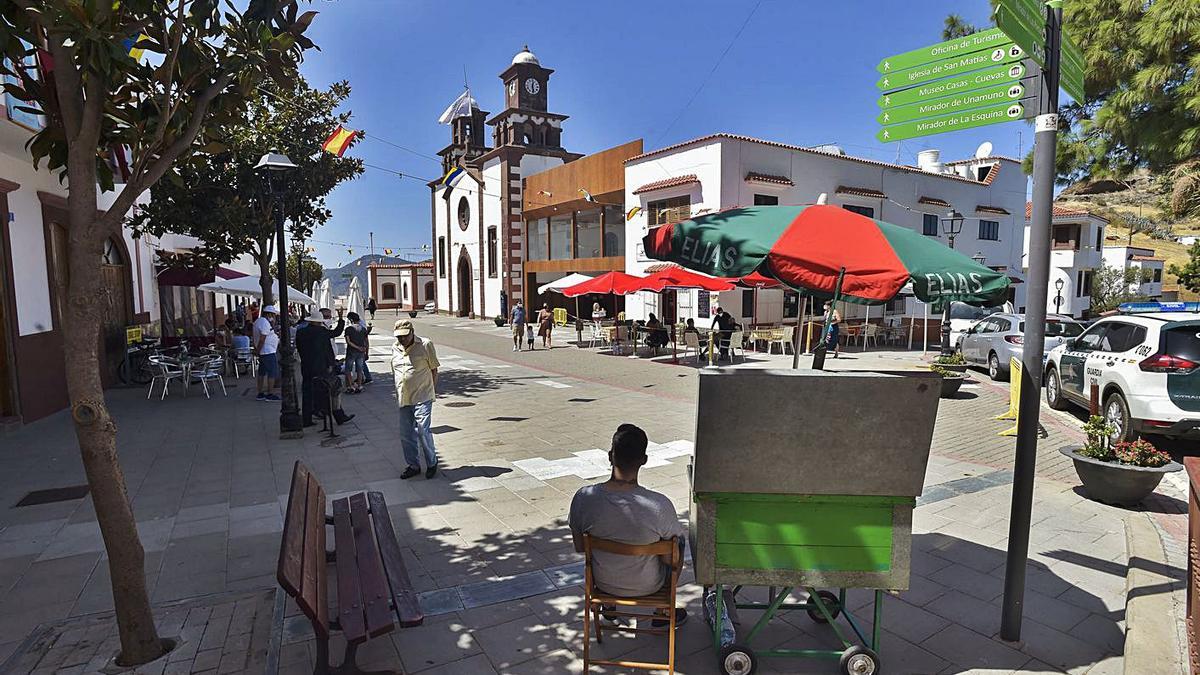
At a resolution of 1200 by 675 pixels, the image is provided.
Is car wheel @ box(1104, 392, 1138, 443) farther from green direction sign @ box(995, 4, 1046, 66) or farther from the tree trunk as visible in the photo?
the tree trunk

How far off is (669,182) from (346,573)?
20.5 metres

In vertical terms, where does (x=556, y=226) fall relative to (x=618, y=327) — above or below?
above

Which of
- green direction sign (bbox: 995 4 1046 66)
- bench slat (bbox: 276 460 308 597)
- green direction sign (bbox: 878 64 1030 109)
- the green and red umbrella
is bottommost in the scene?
bench slat (bbox: 276 460 308 597)

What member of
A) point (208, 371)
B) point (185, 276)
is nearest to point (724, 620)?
point (208, 371)

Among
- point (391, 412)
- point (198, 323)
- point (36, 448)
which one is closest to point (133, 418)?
→ point (36, 448)

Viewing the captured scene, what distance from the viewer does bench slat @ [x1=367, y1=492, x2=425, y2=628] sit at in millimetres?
3230

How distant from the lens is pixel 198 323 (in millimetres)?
22234

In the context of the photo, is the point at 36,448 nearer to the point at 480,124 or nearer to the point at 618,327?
the point at 618,327

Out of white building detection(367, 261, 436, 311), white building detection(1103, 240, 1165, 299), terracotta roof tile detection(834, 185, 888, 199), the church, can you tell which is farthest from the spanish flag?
white building detection(1103, 240, 1165, 299)

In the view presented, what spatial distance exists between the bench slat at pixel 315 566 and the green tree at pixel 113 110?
0.81 meters

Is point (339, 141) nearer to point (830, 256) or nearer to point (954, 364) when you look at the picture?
point (830, 256)

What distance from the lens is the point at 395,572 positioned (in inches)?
146

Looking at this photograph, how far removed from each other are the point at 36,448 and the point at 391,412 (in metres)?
4.36

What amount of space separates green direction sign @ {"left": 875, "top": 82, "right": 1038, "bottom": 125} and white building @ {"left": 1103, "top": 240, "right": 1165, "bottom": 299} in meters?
51.2
